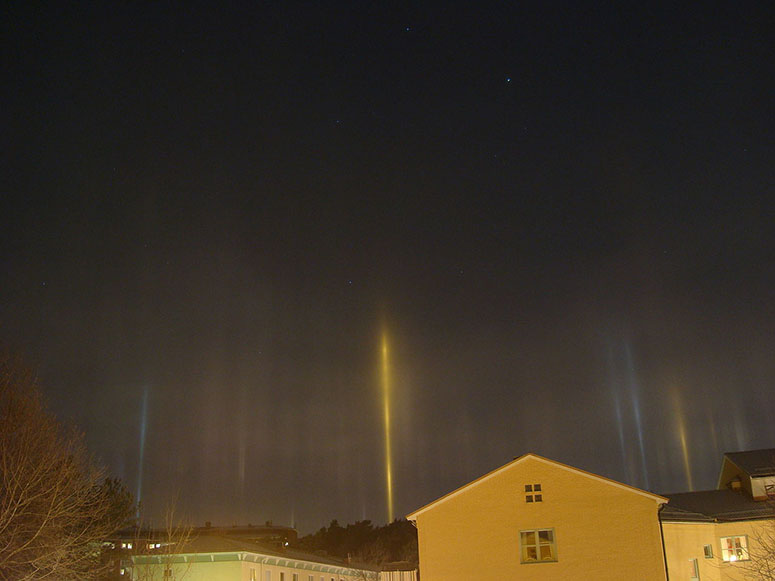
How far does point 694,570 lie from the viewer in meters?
35.9

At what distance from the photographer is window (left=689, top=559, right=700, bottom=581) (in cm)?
3553

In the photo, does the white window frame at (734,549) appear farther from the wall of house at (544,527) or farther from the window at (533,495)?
the window at (533,495)

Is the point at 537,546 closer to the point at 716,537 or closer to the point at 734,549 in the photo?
the point at 716,537

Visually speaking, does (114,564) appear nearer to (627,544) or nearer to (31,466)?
(31,466)

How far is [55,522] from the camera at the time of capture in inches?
1101

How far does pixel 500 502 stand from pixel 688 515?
9809mm

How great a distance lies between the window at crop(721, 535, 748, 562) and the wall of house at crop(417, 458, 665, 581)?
6.20 meters

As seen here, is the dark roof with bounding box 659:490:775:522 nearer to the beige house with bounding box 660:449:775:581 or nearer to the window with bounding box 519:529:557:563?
the beige house with bounding box 660:449:775:581

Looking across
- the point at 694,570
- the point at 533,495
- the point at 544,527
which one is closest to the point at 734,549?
the point at 694,570

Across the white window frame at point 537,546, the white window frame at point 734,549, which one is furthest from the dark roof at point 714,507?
the white window frame at point 537,546

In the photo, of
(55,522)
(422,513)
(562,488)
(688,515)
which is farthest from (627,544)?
(55,522)

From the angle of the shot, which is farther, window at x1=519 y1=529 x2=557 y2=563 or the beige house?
the beige house

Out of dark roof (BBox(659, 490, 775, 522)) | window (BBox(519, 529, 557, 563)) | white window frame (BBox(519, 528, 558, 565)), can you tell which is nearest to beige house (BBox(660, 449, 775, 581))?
dark roof (BBox(659, 490, 775, 522))

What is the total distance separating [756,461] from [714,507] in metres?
5.20
